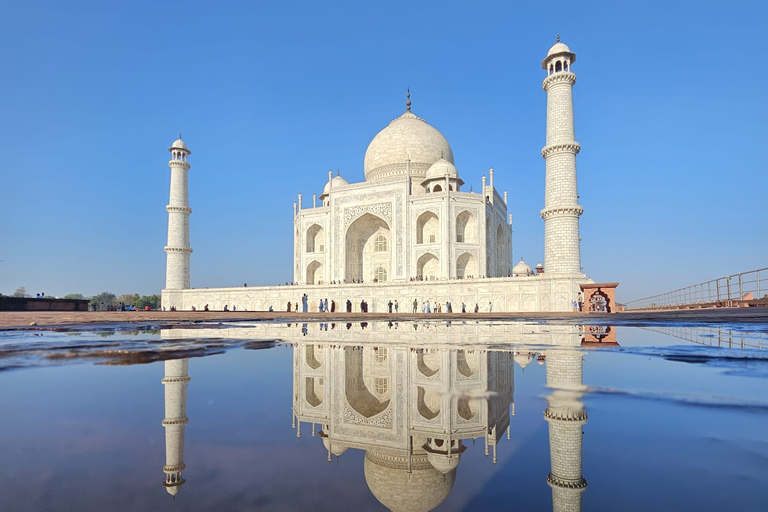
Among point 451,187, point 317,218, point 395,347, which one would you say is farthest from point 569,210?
point 395,347

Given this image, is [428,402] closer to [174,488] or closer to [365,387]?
[365,387]

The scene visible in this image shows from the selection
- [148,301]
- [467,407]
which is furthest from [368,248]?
[148,301]

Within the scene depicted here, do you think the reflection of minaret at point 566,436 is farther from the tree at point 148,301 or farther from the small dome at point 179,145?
the tree at point 148,301

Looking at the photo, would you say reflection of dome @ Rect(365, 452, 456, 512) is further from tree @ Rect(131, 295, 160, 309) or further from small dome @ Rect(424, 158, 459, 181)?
tree @ Rect(131, 295, 160, 309)

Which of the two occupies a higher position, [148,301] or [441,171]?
[441,171]

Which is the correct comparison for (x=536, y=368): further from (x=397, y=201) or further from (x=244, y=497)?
(x=397, y=201)

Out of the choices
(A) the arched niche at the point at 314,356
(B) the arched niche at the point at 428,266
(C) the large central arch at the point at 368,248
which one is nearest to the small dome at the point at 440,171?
(C) the large central arch at the point at 368,248
